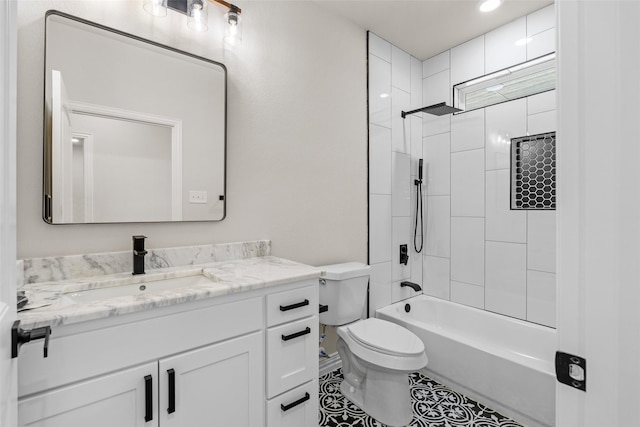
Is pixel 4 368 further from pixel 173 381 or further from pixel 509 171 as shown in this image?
pixel 509 171

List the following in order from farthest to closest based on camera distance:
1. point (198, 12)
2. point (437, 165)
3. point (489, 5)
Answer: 1. point (437, 165)
2. point (489, 5)
3. point (198, 12)

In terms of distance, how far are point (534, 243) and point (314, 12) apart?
2312 millimetres

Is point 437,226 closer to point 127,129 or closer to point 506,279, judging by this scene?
point 506,279

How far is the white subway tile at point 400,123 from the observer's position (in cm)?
275

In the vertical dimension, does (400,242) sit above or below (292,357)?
above

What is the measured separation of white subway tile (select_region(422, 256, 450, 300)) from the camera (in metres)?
2.85

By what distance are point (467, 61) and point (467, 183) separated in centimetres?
105

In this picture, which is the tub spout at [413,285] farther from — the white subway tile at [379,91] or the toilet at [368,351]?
the white subway tile at [379,91]

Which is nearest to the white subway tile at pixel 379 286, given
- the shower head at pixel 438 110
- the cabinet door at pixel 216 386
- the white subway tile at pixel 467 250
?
the white subway tile at pixel 467 250

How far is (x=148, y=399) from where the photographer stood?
3.34 feet

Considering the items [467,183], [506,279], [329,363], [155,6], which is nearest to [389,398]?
[329,363]

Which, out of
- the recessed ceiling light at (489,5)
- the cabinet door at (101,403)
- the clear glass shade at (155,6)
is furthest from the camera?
the recessed ceiling light at (489,5)

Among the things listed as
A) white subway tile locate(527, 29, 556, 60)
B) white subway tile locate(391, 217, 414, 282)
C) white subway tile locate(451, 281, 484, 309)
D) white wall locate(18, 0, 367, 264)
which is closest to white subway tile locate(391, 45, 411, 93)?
white wall locate(18, 0, 367, 264)

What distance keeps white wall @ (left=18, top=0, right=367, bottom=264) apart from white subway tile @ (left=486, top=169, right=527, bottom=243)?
3.36ft
